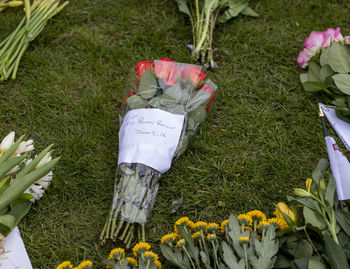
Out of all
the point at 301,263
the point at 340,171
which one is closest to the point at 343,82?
the point at 340,171

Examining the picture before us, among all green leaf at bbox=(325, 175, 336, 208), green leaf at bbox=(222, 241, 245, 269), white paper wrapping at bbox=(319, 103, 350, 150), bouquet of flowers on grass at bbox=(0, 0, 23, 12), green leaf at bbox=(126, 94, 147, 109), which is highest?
bouquet of flowers on grass at bbox=(0, 0, 23, 12)

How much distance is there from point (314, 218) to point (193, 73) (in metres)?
0.75

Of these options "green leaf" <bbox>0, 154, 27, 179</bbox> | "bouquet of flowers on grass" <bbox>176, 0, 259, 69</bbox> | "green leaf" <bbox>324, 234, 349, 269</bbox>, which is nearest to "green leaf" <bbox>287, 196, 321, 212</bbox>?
"green leaf" <bbox>324, 234, 349, 269</bbox>

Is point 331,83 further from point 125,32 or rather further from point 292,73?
point 125,32

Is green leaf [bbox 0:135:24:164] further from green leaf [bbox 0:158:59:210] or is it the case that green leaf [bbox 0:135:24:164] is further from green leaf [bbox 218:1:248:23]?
green leaf [bbox 218:1:248:23]

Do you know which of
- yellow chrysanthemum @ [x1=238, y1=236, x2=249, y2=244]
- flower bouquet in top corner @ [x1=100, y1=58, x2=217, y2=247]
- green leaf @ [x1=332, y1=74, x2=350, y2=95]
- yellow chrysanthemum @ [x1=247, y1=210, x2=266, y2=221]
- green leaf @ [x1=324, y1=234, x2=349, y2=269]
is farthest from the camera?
green leaf @ [x1=332, y1=74, x2=350, y2=95]

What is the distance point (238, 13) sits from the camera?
2.05 m

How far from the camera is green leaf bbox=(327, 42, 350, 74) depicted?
1.79m

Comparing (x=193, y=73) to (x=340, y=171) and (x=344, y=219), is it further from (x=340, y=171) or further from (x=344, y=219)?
(x=344, y=219)

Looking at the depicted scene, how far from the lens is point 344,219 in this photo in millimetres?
1277

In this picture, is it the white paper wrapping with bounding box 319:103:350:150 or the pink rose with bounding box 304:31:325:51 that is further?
the pink rose with bounding box 304:31:325:51

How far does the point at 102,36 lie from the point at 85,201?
0.92m

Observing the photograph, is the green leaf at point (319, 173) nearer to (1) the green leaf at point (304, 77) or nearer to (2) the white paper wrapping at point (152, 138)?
(2) the white paper wrapping at point (152, 138)

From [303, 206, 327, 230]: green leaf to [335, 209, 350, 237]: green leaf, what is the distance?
0.05 m
